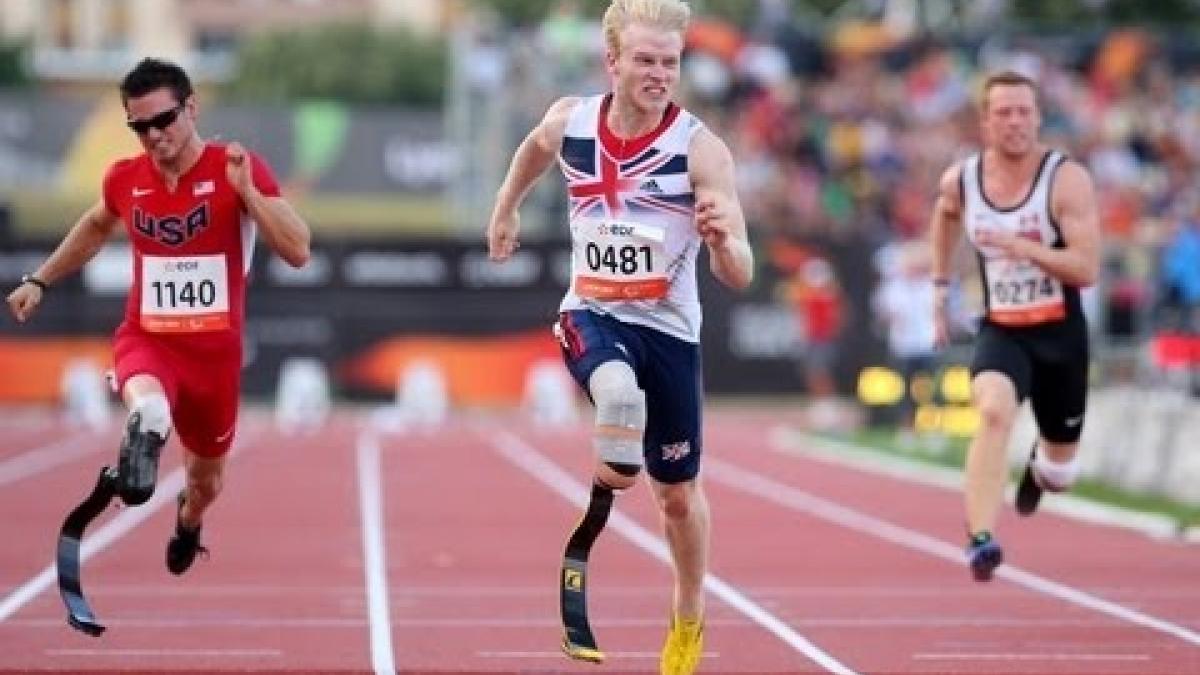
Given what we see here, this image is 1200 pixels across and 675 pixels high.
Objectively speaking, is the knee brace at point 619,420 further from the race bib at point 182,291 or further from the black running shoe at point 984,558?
the black running shoe at point 984,558

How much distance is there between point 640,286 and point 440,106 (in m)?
75.1

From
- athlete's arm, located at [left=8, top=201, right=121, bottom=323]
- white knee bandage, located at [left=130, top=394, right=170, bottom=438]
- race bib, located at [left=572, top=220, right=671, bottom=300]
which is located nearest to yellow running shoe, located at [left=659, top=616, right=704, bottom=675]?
race bib, located at [left=572, top=220, right=671, bottom=300]

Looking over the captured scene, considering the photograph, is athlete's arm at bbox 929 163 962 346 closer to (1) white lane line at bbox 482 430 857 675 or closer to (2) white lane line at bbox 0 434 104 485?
(1) white lane line at bbox 482 430 857 675

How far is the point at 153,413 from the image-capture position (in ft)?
37.1

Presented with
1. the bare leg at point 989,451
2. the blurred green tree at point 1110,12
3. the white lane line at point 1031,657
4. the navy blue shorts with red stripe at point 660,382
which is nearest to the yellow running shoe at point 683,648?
the navy blue shorts with red stripe at point 660,382

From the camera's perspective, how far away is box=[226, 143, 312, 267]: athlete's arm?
11.6 meters

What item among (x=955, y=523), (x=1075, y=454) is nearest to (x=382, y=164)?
(x=955, y=523)

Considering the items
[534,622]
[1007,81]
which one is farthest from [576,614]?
[1007,81]

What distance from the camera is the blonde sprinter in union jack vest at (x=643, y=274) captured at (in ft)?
33.5

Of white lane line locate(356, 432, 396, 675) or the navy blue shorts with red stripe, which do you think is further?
white lane line locate(356, 432, 396, 675)

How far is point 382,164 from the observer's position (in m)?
48.0

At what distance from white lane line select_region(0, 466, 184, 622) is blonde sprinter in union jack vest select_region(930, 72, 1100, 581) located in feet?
13.6

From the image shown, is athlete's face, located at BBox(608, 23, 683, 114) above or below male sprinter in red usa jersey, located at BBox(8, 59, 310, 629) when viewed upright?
above

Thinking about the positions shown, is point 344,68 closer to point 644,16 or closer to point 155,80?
point 155,80
